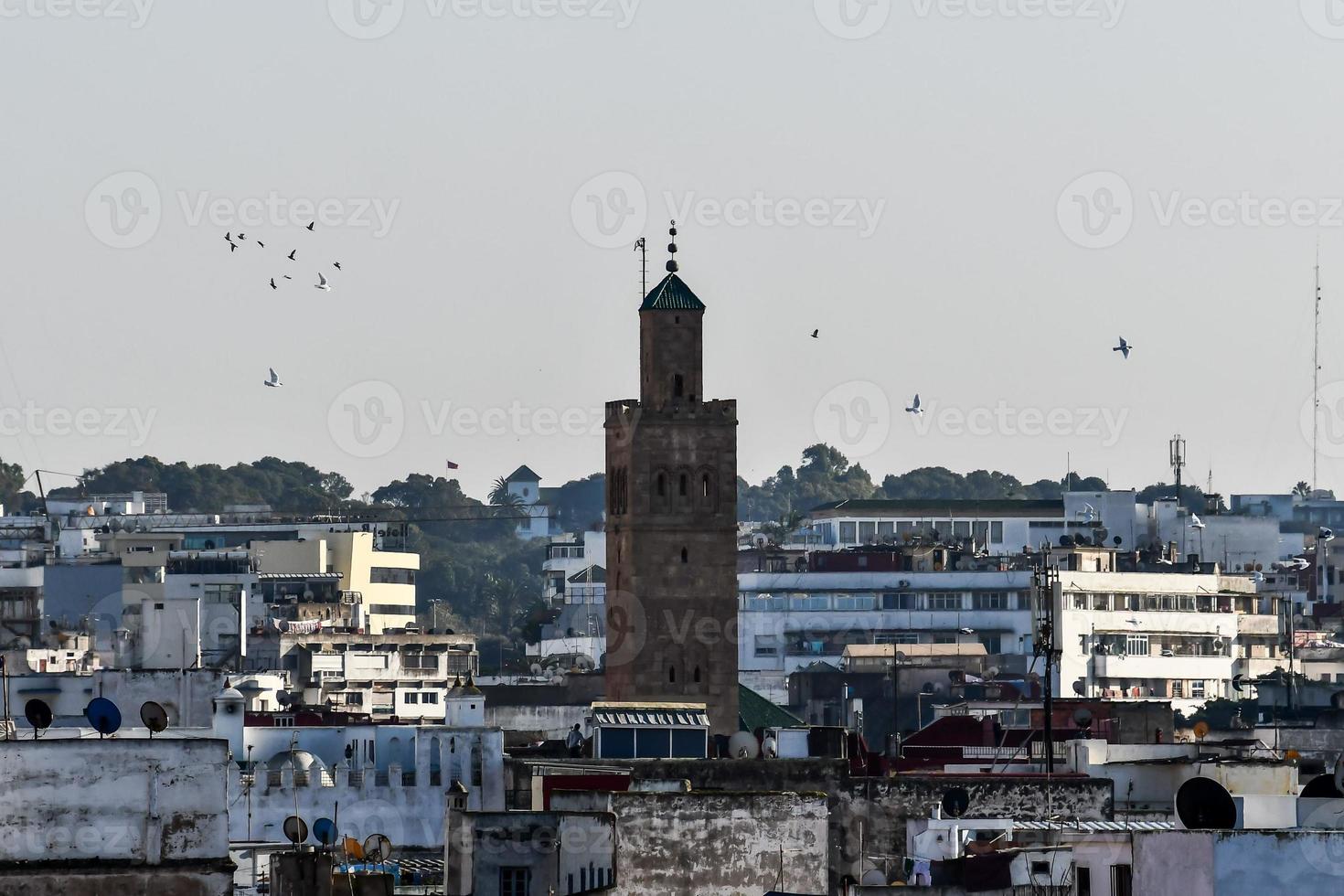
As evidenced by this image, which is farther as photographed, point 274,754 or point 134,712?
point 274,754

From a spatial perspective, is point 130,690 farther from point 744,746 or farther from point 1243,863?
point 1243,863

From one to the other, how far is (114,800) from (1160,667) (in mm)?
127479

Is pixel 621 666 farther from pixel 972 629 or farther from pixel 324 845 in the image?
pixel 972 629

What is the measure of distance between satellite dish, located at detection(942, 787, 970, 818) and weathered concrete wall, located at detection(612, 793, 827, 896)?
4953 millimetres

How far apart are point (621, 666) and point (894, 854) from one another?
1898 inches

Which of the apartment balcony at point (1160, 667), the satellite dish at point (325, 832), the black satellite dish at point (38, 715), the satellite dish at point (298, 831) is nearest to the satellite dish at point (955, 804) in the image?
the satellite dish at point (325, 832)

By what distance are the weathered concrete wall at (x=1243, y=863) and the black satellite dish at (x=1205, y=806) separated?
8.11ft

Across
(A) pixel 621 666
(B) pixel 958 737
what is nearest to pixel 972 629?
(A) pixel 621 666

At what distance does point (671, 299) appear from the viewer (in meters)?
103

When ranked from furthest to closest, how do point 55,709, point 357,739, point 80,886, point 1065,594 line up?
point 1065,594 → point 357,739 → point 55,709 → point 80,886

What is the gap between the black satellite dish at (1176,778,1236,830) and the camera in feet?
122

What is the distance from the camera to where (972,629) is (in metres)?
168

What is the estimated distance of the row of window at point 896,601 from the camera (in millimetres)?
168250

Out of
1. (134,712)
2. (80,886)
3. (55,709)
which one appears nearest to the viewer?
(80,886)
